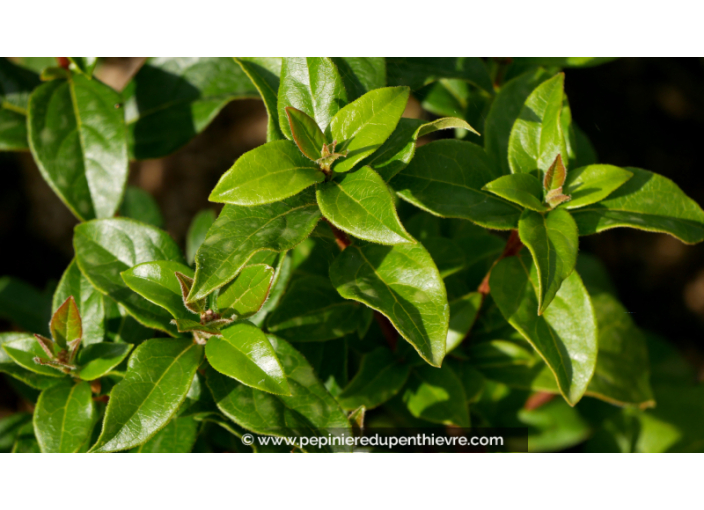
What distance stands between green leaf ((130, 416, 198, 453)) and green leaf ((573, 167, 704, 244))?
96 cm

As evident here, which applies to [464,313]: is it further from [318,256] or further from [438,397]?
[318,256]

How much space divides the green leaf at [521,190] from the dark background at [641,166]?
7.39 feet

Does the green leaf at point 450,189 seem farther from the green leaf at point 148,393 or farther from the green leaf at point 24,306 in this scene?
the green leaf at point 24,306

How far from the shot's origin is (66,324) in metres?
1.22

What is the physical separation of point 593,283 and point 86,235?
207 centimetres

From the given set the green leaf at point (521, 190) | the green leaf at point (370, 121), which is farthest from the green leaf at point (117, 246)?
the green leaf at point (521, 190)

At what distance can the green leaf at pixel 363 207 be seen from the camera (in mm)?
918

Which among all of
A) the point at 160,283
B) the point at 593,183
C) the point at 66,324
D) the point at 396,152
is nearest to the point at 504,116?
the point at 593,183

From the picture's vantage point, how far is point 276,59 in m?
1.26

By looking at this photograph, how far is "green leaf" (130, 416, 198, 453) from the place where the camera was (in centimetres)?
130

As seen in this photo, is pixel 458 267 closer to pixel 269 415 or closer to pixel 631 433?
pixel 269 415

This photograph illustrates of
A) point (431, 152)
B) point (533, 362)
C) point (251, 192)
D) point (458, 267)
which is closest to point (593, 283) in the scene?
point (533, 362)

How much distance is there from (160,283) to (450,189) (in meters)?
0.62

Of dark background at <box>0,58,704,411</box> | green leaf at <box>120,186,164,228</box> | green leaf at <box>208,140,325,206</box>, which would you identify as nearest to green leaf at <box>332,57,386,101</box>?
green leaf at <box>208,140,325,206</box>
